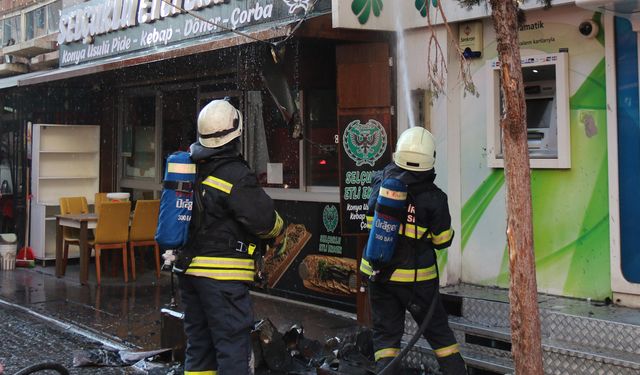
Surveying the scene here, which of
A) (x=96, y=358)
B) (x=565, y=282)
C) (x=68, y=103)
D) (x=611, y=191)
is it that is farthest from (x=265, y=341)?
(x=68, y=103)

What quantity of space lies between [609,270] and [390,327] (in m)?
1.91

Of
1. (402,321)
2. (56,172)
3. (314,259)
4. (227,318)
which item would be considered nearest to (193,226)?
→ (227,318)

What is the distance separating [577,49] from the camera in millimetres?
5574

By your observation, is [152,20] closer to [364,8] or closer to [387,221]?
[364,8]

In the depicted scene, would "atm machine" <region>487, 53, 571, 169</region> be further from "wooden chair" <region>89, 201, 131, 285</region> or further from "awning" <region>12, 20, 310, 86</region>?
"wooden chair" <region>89, 201, 131, 285</region>

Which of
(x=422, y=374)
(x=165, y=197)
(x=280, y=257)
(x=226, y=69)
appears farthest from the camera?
(x=226, y=69)

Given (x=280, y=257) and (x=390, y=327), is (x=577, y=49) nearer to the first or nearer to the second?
(x=390, y=327)

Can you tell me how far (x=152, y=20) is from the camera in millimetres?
8867

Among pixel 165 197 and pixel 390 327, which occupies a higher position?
pixel 165 197

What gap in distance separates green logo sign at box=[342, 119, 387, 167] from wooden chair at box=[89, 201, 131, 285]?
12.6ft

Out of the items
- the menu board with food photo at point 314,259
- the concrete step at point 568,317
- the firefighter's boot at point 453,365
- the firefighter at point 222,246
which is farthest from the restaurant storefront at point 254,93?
the firefighter's boot at point 453,365

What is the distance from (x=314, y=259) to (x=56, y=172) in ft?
18.0

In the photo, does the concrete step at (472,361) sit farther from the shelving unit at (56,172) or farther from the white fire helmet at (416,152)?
the shelving unit at (56,172)

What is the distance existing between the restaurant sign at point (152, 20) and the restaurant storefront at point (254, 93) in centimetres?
2
